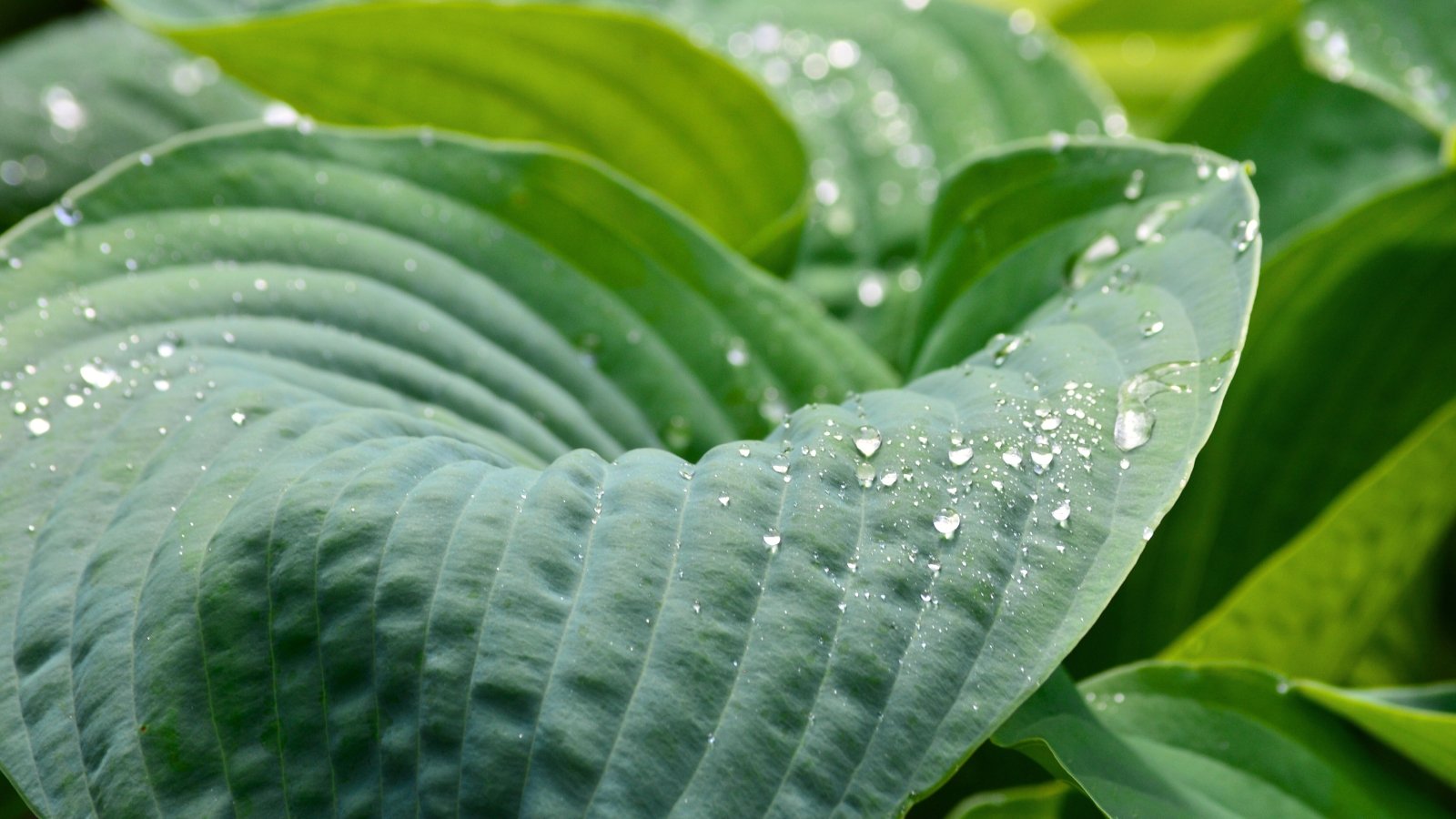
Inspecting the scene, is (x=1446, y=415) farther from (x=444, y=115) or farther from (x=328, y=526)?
(x=444, y=115)

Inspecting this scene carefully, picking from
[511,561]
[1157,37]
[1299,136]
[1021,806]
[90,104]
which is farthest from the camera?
[1157,37]

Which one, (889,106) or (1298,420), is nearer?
(1298,420)

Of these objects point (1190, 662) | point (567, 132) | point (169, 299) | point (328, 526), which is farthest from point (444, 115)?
point (1190, 662)

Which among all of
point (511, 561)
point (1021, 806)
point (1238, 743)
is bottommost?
point (1021, 806)

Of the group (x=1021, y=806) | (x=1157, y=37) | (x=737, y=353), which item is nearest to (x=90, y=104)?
(x=737, y=353)

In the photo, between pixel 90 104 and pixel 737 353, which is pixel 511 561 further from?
pixel 90 104

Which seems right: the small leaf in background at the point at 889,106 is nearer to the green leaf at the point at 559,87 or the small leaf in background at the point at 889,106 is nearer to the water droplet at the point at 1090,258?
the green leaf at the point at 559,87

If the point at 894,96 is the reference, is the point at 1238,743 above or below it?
below

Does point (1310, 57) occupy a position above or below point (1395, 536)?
above
